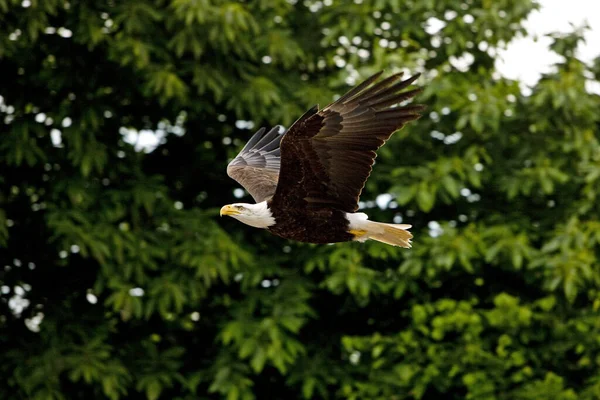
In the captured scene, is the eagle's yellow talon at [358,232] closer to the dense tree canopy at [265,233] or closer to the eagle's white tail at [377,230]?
the eagle's white tail at [377,230]

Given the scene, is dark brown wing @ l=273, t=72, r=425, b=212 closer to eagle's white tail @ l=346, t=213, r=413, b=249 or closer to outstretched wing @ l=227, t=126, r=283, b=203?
eagle's white tail @ l=346, t=213, r=413, b=249

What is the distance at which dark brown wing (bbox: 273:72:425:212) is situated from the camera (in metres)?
7.57

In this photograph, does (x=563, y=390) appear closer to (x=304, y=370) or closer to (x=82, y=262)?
(x=304, y=370)

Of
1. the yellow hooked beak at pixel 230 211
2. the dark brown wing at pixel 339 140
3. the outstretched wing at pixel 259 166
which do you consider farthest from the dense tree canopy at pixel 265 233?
the dark brown wing at pixel 339 140

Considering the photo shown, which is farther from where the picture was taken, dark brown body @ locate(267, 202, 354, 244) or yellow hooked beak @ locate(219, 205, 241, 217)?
yellow hooked beak @ locate(219, 205, 241, 217)

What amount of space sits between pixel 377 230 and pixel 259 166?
66.9 inches

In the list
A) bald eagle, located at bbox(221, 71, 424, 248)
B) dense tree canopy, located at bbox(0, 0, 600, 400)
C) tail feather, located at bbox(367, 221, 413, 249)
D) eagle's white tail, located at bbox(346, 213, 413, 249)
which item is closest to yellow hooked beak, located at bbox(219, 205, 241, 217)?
bald eagle, located at bbox(221, 71, 424, 248)

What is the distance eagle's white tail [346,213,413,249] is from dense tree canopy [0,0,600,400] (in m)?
2.51

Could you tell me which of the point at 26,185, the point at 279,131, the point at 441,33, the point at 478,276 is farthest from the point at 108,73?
the point at 478,276

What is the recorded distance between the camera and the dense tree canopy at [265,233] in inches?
426

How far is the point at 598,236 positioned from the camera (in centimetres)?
1098

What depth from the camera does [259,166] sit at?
31.5ft

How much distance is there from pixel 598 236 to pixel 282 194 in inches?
160

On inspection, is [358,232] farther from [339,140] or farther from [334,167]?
[339,140]
